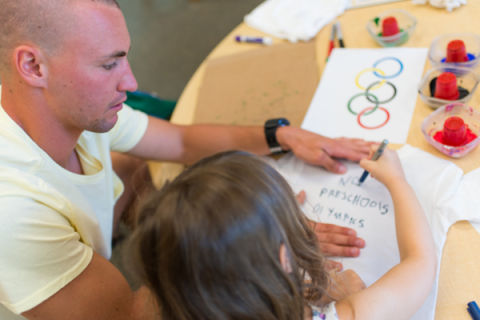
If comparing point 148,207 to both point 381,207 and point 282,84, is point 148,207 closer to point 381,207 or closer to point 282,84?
point 381,207

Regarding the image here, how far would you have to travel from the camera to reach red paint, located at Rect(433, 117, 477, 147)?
76 centimetres

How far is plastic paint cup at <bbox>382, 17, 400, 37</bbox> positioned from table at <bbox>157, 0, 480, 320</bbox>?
5cm

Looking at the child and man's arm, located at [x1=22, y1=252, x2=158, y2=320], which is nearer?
the child

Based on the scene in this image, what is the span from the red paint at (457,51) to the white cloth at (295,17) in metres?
0.40

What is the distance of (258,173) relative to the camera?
22.7 inches

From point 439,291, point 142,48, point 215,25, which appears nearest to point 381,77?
point 439,291

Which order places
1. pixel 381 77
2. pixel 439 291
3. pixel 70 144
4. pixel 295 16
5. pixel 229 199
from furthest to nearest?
pixel 295 16
pixel 381 77
pixel 70 144
pixel 439 291
pixel 229 199

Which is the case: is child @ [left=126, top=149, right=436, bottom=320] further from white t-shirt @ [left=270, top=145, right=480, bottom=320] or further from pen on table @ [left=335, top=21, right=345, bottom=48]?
pen on table @ [left=335, top=21, right=345, bottom=48]

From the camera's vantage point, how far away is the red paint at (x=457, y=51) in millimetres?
897

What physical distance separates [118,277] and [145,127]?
439 millimetres

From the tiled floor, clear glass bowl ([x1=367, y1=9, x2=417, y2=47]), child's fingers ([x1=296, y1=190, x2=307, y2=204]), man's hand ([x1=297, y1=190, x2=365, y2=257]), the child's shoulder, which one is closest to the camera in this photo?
the child's shoulder

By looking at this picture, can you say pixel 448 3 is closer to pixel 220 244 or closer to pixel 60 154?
pixel 220 244

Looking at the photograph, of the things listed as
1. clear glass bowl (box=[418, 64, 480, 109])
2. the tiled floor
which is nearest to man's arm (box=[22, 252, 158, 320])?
clear glass bowl (box=[418, 64, 480, 109])

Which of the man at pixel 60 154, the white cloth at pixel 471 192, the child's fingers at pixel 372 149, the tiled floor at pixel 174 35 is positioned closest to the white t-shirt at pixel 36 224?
the man at pixel 60 154
